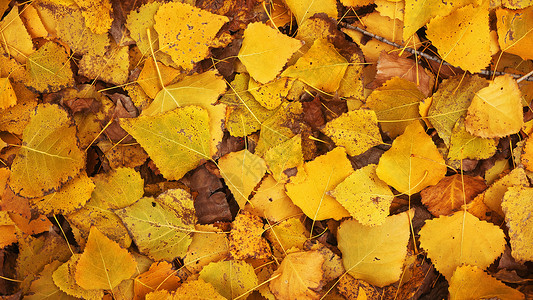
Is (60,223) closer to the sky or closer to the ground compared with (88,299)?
closer to the sky

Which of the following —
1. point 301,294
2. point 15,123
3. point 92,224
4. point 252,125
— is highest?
point 15,123

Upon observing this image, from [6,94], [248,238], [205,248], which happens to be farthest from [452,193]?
[6,94]

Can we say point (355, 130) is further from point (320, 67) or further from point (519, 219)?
point (519, 219)

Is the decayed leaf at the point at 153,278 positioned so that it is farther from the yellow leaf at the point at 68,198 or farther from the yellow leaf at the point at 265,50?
the yellow leaf at the point at 265,50

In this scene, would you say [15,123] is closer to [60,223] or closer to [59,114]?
[59,114]

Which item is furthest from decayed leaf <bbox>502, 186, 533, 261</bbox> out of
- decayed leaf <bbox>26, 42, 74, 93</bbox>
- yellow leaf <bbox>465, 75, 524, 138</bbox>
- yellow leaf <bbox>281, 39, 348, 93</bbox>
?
decayed leaf <bbox>26, 42, 74, 93</bbox>

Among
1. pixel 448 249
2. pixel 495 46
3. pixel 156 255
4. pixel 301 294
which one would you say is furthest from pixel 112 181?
pixel 495 46
